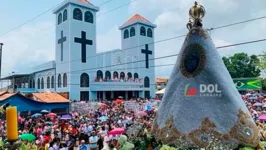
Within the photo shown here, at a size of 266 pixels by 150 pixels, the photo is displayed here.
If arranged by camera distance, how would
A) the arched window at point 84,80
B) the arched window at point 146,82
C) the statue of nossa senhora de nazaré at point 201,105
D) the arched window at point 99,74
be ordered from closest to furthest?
the statue of nossa senhora de nazaré at point 201,105 < the arched window at point 84,80 < the arched window at point 99,74 < the arched window at point 146,82

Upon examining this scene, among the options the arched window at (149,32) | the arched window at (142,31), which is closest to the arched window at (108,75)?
the arched window at (142,31)

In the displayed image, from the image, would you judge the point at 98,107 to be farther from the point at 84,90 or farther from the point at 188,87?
the point at 188,87

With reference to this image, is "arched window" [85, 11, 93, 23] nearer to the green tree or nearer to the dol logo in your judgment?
the green tree

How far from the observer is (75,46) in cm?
4138

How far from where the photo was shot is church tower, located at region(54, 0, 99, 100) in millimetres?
40625

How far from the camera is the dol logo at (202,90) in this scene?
596cm

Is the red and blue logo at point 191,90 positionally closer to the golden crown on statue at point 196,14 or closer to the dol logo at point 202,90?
the dol logo at point 202,90

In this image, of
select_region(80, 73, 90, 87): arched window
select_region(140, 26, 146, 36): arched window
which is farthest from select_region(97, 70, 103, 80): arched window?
select_region(140, 26, 146, 36): arched window

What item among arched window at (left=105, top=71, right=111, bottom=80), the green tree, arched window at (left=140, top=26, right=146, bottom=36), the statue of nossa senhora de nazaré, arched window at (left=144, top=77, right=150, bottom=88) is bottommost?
the statue of nossa senhora de nazaré

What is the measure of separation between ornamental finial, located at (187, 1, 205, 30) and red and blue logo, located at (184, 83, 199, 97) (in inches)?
60.1

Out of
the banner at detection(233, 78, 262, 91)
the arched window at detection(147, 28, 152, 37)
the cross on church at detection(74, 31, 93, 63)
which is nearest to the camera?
the cross on church at detection(74, 31, 93, 63)

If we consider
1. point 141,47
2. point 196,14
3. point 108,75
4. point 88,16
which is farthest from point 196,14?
point 141,47

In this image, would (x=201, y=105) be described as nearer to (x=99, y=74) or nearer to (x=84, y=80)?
(x=84, y=80)

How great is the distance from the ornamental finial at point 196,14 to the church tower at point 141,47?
43.2m
